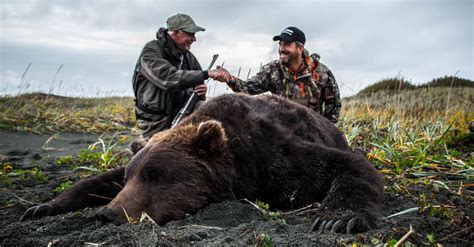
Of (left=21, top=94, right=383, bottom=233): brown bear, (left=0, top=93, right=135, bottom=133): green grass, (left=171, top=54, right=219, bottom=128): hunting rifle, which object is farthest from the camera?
(left=0, top=93, right=135, bottom=133): green grass

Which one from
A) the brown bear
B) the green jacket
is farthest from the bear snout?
the green jacket

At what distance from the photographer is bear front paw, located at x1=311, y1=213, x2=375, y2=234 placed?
8.52 feet

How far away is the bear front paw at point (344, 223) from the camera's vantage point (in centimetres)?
260

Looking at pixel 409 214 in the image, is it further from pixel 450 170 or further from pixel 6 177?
pixel 6 177

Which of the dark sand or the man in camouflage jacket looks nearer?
the dark sand

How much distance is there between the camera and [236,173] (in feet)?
10.9

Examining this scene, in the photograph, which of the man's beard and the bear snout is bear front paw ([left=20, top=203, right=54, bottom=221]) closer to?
the bear snout

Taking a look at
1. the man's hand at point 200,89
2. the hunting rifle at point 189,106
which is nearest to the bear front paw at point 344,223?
the hunting rifle at point 189,106

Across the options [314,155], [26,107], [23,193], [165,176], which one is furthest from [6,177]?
[26,107]

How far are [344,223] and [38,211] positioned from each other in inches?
100.0

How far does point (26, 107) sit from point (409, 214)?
10.9m

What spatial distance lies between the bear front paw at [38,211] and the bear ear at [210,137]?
1.49 m

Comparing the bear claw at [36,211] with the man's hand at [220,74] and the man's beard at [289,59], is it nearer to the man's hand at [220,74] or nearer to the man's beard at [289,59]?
the man's hand at [220,74]

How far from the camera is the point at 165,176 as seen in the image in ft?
10.3
